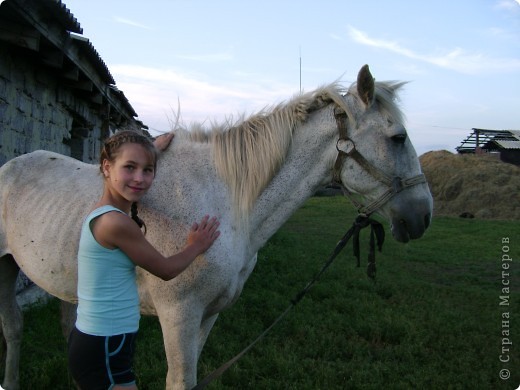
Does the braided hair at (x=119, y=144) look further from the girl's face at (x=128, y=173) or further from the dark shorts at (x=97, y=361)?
the dark shorts at (x=97, y=361)

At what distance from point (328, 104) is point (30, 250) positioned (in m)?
2.03

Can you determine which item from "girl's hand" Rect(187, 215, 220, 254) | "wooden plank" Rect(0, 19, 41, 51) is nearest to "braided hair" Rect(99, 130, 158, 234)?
"girl's hand" Rect(187, 215, 220, 254)

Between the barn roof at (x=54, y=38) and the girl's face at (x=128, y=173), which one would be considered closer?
the girl's face at (x=128, y=173)

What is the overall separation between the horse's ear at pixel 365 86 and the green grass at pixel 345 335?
7.16 feet

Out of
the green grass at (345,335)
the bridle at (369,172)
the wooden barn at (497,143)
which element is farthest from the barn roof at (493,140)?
the bridle at (369,172)

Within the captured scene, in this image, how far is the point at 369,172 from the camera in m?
2.38

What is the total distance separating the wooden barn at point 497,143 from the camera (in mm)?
25234

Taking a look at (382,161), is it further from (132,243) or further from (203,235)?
(132,243)

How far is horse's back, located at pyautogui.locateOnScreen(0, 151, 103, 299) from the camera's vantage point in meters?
2.53

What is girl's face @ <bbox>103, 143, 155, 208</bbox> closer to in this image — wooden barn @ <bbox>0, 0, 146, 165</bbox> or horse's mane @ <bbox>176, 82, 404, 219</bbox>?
horse's mane @ <bbox>176, 82, 404, 219</bbox>

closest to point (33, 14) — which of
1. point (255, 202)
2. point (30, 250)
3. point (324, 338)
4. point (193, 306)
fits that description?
point (30, 250)

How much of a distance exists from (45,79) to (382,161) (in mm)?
4539

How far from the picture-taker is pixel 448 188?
68.9 ft

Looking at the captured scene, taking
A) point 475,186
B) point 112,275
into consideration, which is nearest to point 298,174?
point 112,275
